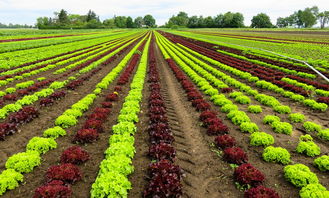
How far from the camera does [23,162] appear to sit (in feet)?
24.5

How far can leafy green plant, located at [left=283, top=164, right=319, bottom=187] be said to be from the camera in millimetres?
6812

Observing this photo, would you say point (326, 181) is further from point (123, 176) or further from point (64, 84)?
point (64, 84)

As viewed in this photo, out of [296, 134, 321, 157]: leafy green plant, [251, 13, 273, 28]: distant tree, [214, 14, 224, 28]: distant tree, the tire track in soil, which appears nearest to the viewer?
the tire track in soil

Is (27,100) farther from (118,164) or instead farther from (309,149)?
(309,149)

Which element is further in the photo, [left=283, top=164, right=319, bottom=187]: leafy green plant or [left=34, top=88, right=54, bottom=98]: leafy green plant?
[left=34, top=88, right=54, bottom=98]: leafy green plant

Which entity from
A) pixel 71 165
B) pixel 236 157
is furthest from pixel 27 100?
pixel 236 157

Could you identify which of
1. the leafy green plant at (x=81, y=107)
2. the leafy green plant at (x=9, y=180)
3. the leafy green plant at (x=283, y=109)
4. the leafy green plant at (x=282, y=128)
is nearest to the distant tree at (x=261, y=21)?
the leafy green plant at (x=283, y=109)

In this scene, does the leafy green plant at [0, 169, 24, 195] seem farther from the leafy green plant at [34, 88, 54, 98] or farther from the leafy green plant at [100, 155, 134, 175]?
the leafy green plant at [34, 88, 54, 98]

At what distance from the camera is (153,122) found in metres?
11.3

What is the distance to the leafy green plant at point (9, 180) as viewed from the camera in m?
6.52

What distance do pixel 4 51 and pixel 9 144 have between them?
1408 inches

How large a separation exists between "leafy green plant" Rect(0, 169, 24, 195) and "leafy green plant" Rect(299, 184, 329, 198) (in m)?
9.00

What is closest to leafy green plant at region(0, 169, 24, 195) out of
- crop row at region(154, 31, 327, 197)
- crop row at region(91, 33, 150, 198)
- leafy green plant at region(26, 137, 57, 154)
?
leafy green plant at region(26, 137, 57, 154)

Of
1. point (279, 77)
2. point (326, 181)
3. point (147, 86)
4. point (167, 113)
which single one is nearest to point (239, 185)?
point (326, 181)
